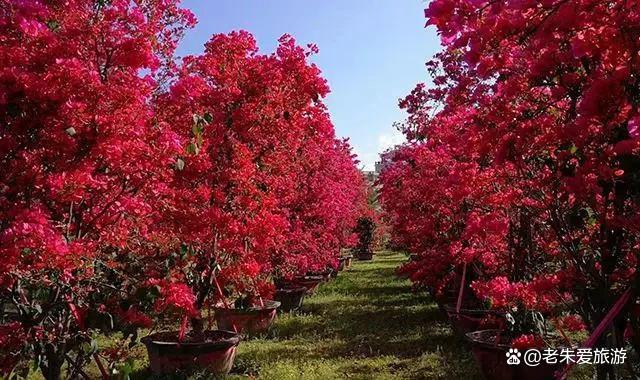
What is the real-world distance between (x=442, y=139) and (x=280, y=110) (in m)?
2.86

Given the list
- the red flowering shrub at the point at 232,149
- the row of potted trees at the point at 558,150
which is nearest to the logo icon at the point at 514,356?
the row of potted trees at the point at 558,150

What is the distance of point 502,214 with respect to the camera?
738 cm

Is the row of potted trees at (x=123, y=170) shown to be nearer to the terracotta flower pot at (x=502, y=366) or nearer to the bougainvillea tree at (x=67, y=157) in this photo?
the bougainvillea tree at (x=67, y=157)

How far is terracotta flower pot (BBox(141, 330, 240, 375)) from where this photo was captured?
22.5 ft

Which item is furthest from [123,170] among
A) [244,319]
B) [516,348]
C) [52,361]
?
[244,319]

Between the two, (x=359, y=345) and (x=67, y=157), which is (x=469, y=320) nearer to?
(x=359, y=345)

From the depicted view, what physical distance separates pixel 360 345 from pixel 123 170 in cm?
576

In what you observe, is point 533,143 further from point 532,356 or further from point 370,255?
point 370,255

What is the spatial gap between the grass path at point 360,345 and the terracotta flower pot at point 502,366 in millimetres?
952

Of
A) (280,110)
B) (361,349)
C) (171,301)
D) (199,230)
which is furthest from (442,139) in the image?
(171,301)

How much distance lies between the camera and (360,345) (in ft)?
31.0

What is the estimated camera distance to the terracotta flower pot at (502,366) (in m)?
5.90

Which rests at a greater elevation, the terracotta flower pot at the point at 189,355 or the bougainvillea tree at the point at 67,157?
the bougainvillea tree at the point at 67,157

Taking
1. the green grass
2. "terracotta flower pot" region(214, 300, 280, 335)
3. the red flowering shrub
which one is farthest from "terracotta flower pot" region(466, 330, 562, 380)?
"terracotta flower pot" region(214, 300, 280, 335)
